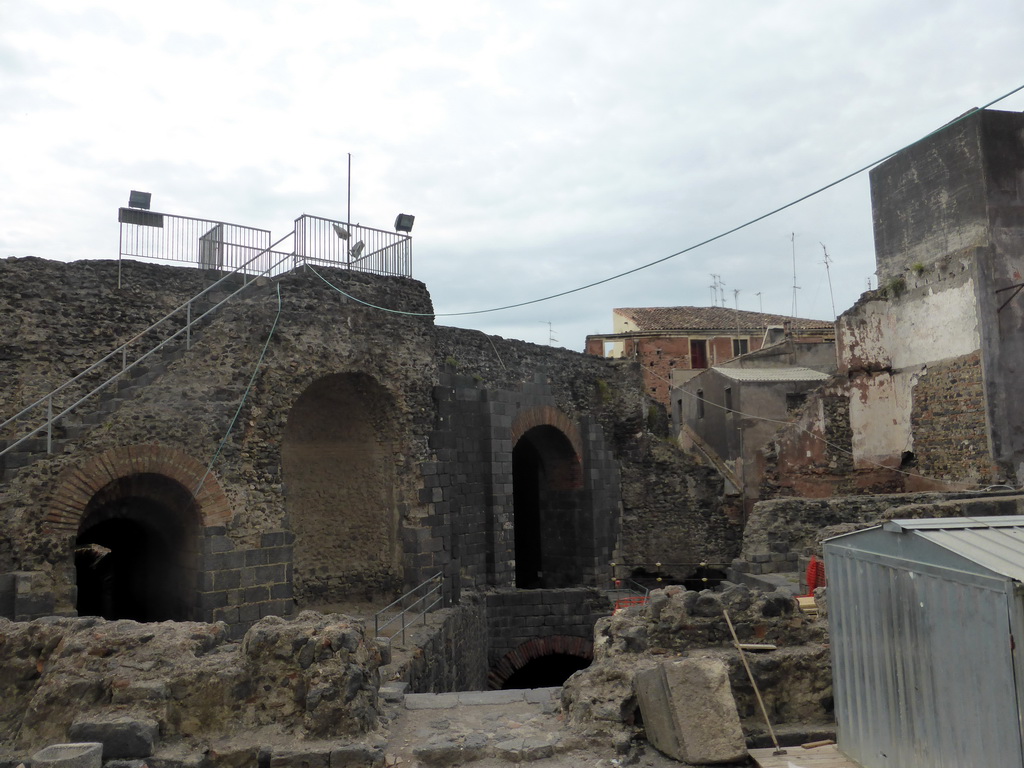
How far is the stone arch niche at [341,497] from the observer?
1230 cm

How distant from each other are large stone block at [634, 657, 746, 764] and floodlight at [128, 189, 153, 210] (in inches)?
386

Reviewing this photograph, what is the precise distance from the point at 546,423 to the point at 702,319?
1521 cm

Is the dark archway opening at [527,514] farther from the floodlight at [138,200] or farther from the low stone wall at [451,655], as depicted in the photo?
the floodlight at [138,200]

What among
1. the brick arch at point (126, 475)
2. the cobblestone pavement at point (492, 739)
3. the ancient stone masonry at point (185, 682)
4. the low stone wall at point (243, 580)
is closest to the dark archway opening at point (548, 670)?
the low stone wall at point (243, 580)

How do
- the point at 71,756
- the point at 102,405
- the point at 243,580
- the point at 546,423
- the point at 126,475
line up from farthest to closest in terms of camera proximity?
the point at 546,423 → the point at 243,580 → the point at 102,405 → the point at 126,475 → the point at 71,756

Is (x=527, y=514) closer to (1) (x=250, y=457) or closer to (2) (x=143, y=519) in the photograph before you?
(1) (x=250, y=457)

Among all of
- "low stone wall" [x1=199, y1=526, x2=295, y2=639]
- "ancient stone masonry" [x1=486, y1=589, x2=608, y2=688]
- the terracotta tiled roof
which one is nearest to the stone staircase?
"low stone wall" [x1=199, y1=526, x2=295, y2=639]

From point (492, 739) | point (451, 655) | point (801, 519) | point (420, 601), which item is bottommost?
point (451, 655)

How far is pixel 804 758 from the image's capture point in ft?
15.0

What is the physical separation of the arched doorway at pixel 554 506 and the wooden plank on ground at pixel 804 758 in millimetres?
11702

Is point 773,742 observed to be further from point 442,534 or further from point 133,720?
point 442,534

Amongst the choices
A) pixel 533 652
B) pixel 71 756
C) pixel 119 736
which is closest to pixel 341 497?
pixel 533 652

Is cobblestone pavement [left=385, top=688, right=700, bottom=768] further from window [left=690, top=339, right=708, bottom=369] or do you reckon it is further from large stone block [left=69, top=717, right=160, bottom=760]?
window [left=690, top=339, right=708, bottom=369]

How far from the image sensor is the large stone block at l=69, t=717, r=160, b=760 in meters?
4.63
